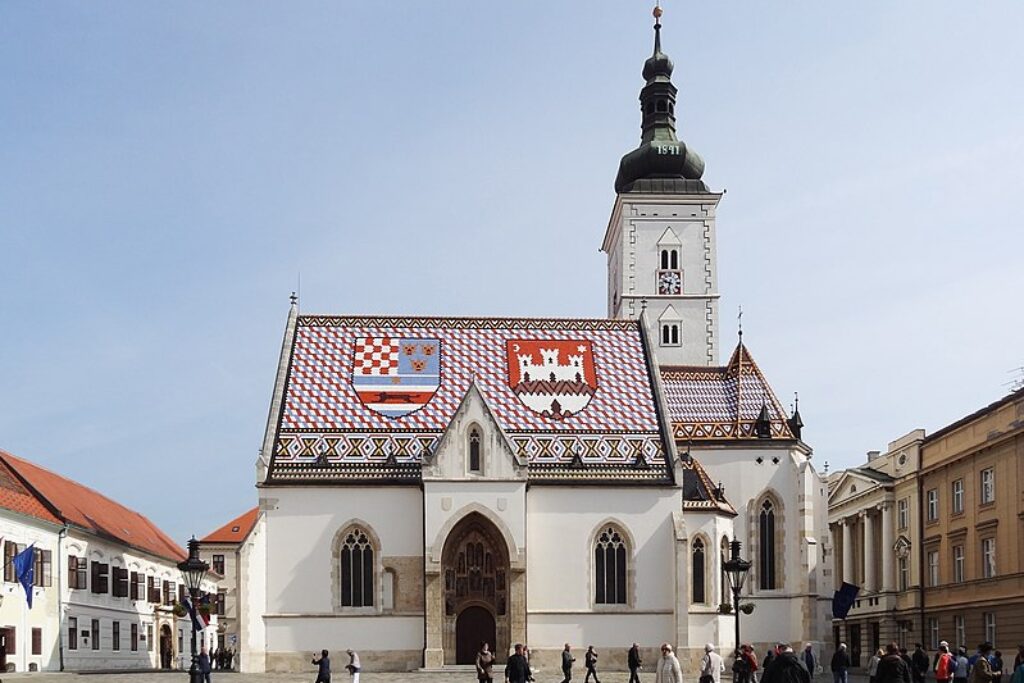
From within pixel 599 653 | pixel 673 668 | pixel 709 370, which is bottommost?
pixel 599 653

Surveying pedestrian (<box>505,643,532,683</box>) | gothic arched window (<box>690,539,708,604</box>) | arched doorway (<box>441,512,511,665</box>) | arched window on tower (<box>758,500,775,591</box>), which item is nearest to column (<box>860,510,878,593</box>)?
arched window on tower (<box>758,500,775,591</box>)

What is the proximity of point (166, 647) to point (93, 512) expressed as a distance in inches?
435

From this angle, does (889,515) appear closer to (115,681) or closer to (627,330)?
(627,330)

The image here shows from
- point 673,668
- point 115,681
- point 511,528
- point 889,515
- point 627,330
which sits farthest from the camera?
point 889,515

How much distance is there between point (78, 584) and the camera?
5556 cm

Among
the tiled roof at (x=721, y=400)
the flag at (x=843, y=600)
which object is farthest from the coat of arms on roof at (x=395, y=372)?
the flag at (x=843, y=600)

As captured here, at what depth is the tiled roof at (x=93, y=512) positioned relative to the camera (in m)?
56.2

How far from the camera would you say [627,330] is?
194 feet

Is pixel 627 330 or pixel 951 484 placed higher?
pixel 627 330

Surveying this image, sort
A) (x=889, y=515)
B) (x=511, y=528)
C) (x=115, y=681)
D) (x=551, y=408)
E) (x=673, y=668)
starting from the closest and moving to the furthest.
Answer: (x=673, y=668), (x=115, y=681), (x=511, y=528), (x=551, y=408), (x=889, y=515)

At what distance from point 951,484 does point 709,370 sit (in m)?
11.3

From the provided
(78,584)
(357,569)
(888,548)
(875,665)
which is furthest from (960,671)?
(888,548)

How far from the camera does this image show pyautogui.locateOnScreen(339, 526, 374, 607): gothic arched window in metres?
51.1

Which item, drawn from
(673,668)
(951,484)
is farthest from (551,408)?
(673,668)
